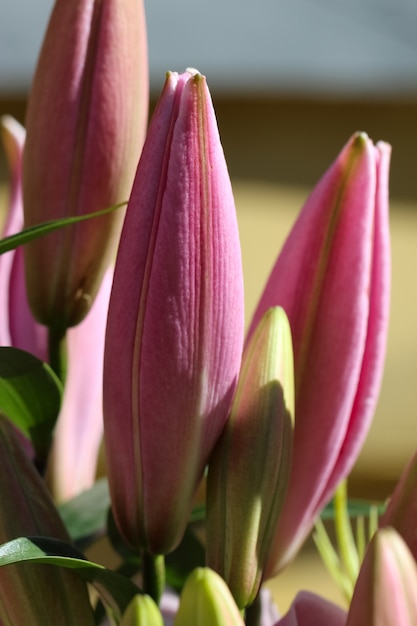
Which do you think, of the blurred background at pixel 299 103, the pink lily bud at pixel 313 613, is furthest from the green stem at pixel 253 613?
the blurred background at pixel 299 103

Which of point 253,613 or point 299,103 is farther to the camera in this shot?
point 299,103

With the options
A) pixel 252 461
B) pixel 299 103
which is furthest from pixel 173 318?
pixel 299 103

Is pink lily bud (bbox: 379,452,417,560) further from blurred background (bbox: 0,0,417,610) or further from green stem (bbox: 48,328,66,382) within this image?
blurred background (bbox: 0,0,417,610)

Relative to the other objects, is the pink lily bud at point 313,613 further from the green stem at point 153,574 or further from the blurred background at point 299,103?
the blurred background at point 299,103

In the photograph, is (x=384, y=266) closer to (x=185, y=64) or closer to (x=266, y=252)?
(x=266, y=252)

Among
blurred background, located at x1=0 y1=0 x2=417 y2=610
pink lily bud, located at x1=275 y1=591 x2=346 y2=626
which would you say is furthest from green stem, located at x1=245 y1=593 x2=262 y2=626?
blurred background, located at x1=0 y1=0 x2=417 y2=610

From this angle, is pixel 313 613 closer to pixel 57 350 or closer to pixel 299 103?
pixel 57 350
